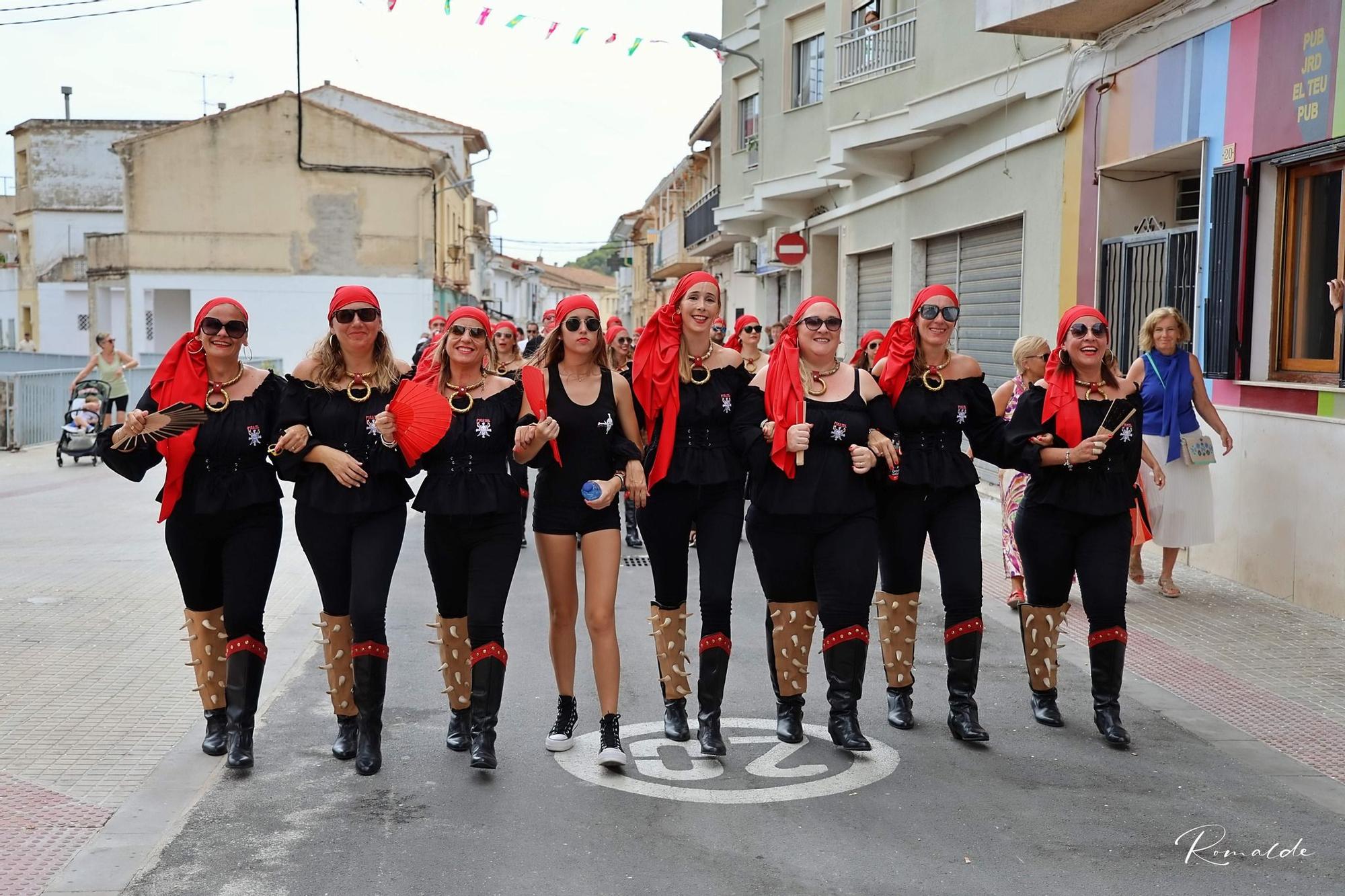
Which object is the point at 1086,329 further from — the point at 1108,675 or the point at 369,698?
the point at 369,698

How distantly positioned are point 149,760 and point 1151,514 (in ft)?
21.9

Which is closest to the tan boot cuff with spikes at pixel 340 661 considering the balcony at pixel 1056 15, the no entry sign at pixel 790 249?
the balcony at pixel 1056 15

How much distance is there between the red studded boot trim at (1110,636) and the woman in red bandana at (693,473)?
1.64 metres

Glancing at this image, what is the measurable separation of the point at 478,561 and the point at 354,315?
1.10 m

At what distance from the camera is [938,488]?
5.86m

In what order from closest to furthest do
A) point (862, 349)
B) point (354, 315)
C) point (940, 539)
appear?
point (354, 315)
point (940, 539)
point (862, 349)

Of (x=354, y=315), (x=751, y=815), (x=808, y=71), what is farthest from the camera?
(x=808, y=71)

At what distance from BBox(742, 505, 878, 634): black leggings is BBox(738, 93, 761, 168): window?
2225cm

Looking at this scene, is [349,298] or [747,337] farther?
[747,337]

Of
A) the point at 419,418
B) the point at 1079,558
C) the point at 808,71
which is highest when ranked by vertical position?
the point at 808,71

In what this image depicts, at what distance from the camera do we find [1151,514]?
30.7ft

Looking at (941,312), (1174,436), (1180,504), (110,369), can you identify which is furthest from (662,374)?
(110,369)

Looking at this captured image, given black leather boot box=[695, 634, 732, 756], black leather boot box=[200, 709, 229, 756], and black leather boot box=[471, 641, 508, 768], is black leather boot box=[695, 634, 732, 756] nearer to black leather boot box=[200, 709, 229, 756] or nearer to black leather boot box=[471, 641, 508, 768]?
black leather boot box=[471, 641, 508, 768]

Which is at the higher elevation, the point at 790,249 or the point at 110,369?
the point at 790,249
